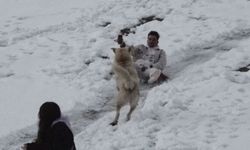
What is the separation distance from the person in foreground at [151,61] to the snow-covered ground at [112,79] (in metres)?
0.28

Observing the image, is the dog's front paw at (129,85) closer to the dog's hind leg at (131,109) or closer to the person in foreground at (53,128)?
the dog's hind leg at (131,109)

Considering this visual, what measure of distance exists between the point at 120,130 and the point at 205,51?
14.7 ft

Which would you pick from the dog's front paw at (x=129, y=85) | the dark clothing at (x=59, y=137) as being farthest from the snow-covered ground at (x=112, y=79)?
the dark clothing at (x=59, y=137)

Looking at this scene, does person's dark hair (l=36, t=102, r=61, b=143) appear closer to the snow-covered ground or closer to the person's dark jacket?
the person's dark jacket

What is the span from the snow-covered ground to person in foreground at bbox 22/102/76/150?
2601 mm

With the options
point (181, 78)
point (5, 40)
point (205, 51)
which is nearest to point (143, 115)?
point (181, 78)

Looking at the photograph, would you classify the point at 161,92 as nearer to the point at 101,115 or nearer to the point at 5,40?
the point at 101,115

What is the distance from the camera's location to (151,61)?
11672 millimetres

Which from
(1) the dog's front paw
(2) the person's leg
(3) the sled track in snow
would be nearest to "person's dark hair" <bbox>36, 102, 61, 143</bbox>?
(1) the dog's front paw

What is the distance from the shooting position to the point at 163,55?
459 inches

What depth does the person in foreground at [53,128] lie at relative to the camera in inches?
238

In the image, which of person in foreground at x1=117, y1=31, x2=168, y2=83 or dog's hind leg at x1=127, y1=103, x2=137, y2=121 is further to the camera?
person in foreground at x1=117, y1=31, x2=168, y2=83

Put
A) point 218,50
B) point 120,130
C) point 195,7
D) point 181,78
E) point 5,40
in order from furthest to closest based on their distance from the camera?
point 195,7 → point 5,40 → point 218,50 → point 181,78 → point 120,130

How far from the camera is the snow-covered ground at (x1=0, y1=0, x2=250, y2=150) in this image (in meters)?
9.12
